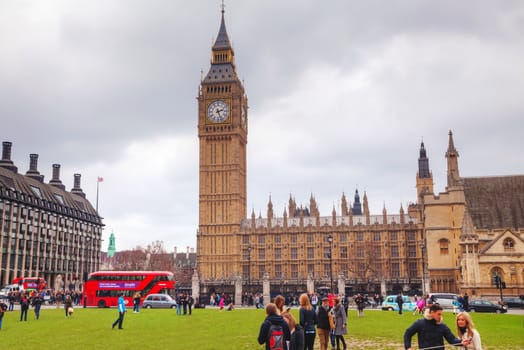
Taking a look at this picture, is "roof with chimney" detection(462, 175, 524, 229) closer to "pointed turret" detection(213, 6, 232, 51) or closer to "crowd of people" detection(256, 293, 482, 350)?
"crowd of people" detection(256, 293, 482, 350)

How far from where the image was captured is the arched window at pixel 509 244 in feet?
185

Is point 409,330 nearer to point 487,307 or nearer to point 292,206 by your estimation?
point 487,307

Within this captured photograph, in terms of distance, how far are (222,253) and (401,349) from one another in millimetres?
83239

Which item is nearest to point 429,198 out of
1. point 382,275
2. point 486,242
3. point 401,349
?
point 486,242

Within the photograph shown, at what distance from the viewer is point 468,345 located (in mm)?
9102

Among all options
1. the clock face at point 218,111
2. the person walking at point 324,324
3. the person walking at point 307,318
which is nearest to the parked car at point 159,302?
the person walking at point 324,324

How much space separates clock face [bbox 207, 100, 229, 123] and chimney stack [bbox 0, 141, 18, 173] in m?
35.5

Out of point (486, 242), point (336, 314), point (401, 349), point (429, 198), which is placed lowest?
point (401, 349)

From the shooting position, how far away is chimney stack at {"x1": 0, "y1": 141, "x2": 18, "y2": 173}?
86.8 m

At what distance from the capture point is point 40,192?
294ft

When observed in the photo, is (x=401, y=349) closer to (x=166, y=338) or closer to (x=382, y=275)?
(x=166, y=338)

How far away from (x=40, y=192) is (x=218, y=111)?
35.3 meters

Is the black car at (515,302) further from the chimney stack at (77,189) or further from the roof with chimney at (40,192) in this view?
the chimney stack at (77,189)

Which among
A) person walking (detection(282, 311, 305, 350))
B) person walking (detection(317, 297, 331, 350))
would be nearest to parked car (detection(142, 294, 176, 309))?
person walking (detection(317, 297, 331, 350))
